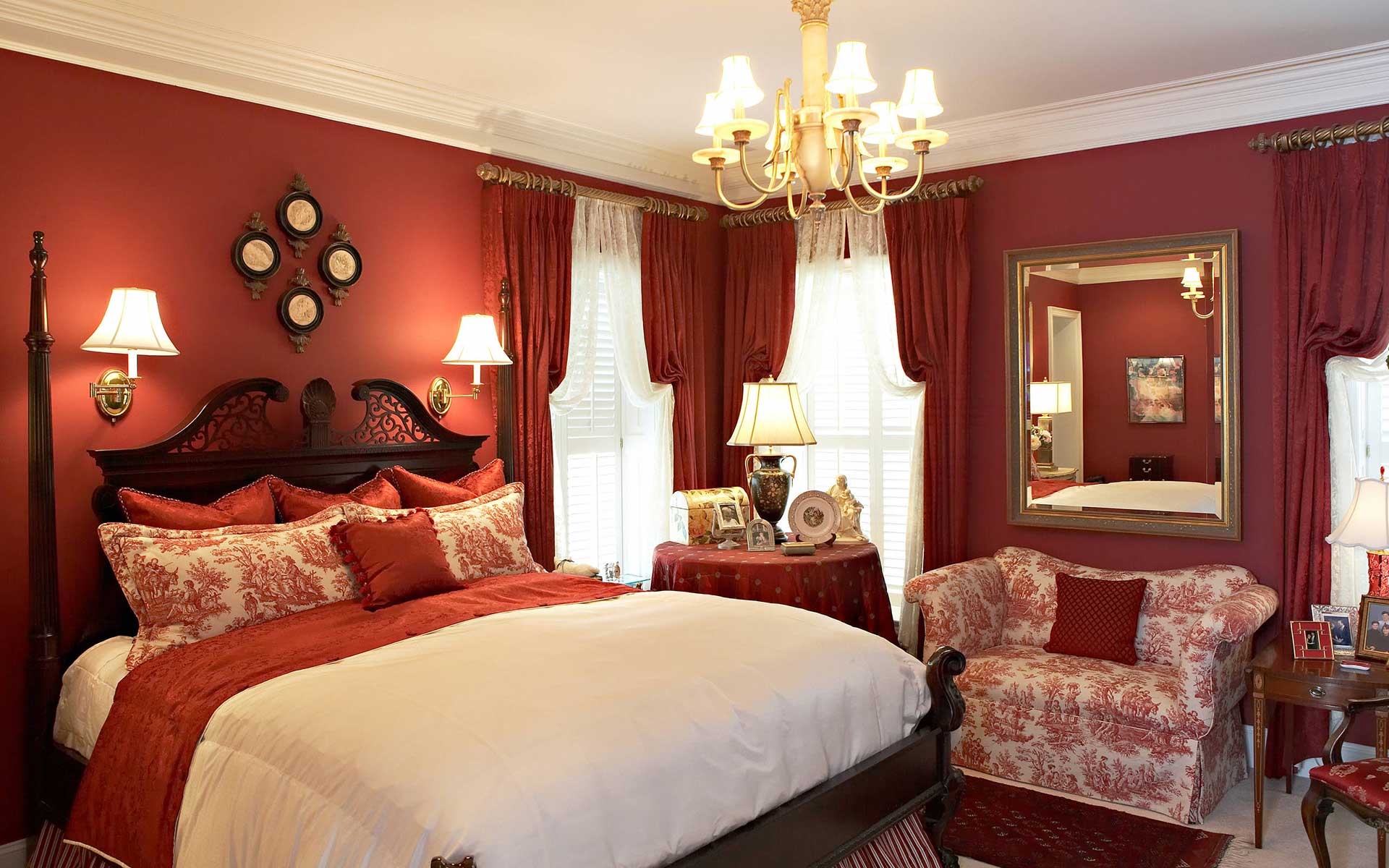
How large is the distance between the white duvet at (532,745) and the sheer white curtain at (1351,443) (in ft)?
7.56

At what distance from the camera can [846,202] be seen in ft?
18.0

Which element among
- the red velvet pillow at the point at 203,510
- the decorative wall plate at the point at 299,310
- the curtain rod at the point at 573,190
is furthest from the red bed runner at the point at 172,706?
the curtain rod at the point at 573,190

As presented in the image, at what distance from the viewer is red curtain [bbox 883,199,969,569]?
5133 millimetres

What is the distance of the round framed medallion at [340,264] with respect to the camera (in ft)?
13.8

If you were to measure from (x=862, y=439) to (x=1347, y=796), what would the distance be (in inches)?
121

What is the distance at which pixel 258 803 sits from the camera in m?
2.31

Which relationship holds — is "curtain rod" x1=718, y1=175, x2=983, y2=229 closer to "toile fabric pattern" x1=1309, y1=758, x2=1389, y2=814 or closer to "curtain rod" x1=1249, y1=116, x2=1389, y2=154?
"curtain rod" x1=1249, y1=116, x2=1389, y2=154

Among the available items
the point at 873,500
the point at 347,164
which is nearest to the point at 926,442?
the point at 873,500

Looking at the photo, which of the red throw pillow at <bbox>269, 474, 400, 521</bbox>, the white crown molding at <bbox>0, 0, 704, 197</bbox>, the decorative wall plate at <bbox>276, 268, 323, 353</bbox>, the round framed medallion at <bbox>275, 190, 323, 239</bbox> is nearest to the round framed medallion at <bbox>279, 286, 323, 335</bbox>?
the decorative wall plate at <bbox>276, 268, 323, 353</bbox>

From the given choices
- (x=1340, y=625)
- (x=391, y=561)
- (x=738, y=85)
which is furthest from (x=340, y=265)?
(x=1340, y=625)

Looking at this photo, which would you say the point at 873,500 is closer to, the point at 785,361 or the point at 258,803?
the point at 785,361

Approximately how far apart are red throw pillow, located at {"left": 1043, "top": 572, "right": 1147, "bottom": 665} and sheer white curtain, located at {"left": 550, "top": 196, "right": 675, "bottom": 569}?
2.21 meters

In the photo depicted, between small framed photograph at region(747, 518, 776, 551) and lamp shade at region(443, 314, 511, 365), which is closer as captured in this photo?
lamp shade at region(443, 314, 511, 365)

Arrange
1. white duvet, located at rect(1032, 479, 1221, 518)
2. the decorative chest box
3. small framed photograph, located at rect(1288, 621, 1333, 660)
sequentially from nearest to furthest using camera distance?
small framed photograph, located at rect(1288, 621, 1333, 660) < white duvet, located at rect(1032, 479, 1221, 518) < the decorative chest box
